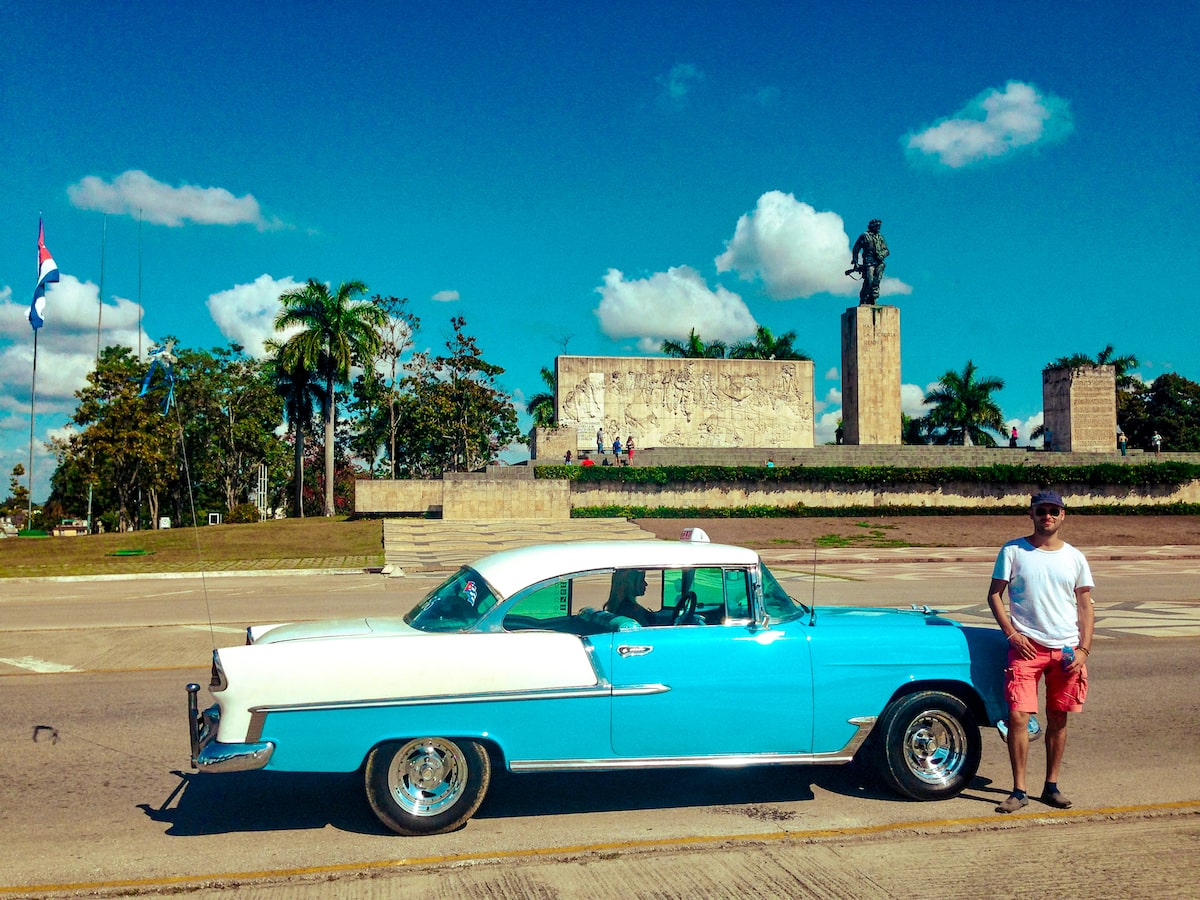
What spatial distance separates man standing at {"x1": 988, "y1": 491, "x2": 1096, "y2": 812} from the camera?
4.93 m

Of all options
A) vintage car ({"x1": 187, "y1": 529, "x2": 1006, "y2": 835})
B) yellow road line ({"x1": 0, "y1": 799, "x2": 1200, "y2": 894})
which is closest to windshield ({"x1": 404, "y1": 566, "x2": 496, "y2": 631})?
vintage car ({"x1": 187, "y1": 529, "x2": 1006, "y2": 835})

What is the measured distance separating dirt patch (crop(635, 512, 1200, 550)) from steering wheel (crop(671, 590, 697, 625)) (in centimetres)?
2271

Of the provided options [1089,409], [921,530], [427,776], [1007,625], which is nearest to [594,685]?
[427,776]

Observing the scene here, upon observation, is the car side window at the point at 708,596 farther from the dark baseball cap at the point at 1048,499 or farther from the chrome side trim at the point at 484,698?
the dark baseball cap at the point at 1048,499

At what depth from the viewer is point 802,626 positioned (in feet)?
17.0

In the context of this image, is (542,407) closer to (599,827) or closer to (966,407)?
(966,407)

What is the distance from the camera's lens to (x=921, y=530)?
32969mm

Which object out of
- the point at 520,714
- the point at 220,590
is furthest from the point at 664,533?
the point at 520,714

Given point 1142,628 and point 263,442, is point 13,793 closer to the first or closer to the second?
point 1142,628

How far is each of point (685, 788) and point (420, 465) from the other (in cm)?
5175

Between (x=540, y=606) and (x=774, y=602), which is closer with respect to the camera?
(x=540, y=606)

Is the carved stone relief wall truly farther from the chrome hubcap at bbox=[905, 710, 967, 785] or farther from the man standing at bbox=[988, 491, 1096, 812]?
the man standing at bbox=[988, 491, 1096, 812]

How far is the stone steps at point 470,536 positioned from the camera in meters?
25.5

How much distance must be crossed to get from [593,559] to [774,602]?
3.39 ft
